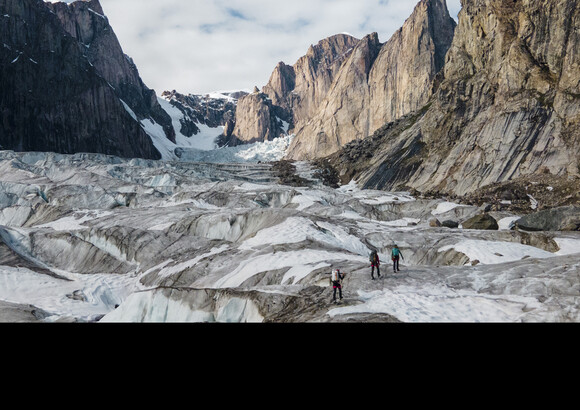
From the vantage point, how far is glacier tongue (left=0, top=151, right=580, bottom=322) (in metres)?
16.7

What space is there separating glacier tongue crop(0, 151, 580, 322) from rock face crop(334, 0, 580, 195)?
69.8ft

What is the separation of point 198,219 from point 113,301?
15.7m

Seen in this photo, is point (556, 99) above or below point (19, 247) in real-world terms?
above

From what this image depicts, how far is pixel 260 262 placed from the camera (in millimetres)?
30250

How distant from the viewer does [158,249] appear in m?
43.1

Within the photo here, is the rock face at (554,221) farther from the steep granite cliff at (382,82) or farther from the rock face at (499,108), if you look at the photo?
the steep granite cliff at (382,82)

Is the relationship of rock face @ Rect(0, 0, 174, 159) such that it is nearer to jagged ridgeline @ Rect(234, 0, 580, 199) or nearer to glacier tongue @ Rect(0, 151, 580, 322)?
glacier tongue @ Rect(0, 151, 580, 322)

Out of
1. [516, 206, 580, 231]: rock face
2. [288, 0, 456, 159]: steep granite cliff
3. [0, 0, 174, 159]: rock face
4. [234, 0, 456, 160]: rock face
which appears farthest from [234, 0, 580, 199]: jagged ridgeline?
[0, 0, 174, 159]: rock face

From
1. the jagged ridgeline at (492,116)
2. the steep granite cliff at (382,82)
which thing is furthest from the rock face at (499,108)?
the steep granite cliff at (382,82)

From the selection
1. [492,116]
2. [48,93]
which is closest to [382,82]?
[492,116]

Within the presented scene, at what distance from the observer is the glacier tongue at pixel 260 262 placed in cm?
1672

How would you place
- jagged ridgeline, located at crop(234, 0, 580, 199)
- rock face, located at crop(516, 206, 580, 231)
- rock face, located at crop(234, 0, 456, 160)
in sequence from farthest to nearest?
1. rock face, located at crop(234, 0, 456, 160)
2. jagged ridgeline, located at crop(234, 0, 580, 199)
3. rock face, located at crop(516, 206, 580, 231)
